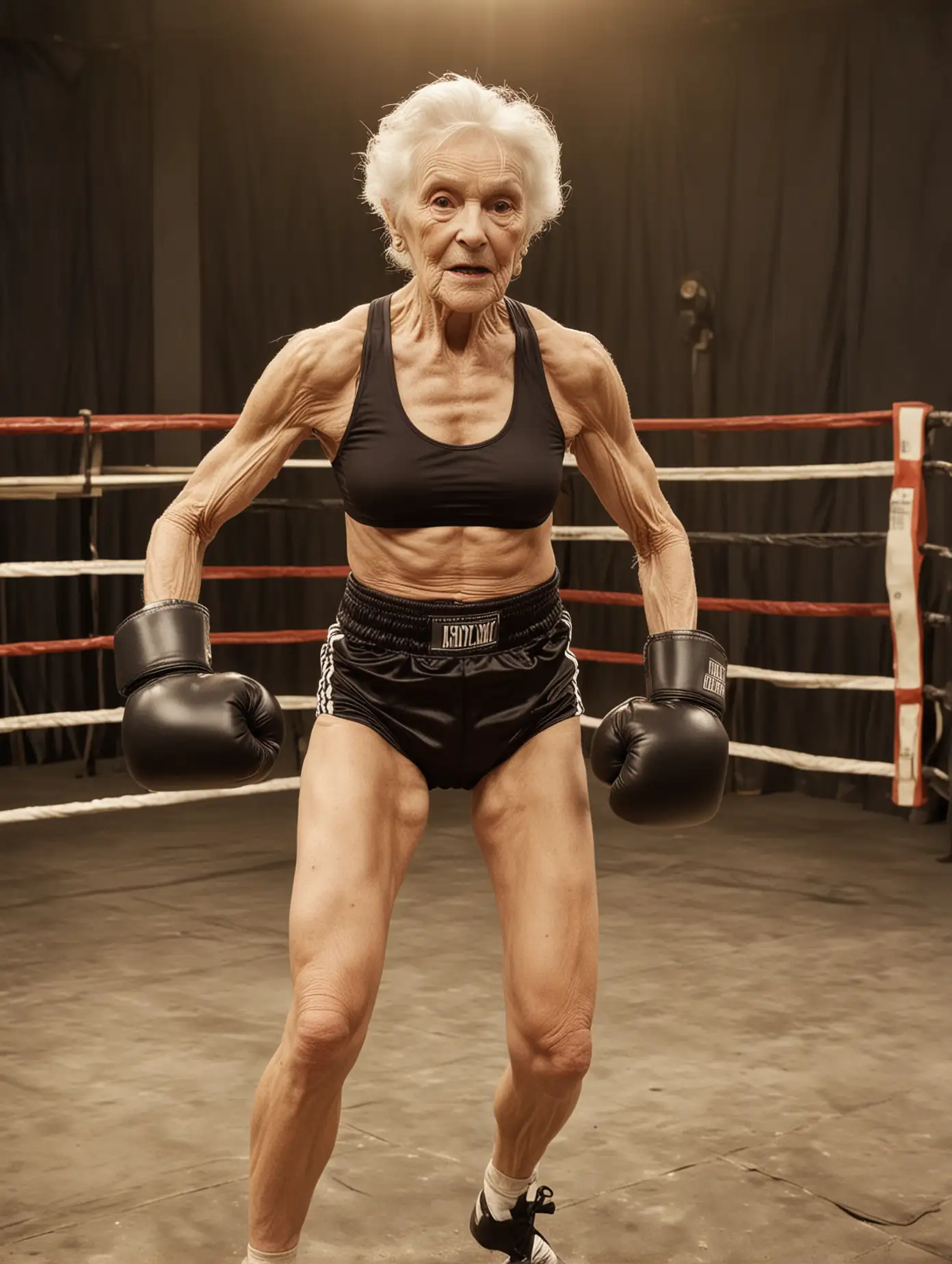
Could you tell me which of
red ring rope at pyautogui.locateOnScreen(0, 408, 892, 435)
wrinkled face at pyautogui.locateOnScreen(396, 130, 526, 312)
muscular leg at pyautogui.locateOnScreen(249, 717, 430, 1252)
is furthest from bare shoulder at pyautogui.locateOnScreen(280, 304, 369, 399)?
red ring rope at pyautogui.locateOnScreen(0, 408, 892, 435)

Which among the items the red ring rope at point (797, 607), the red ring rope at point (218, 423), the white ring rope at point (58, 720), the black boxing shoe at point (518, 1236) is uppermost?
the red ring rope at point (218, 423)

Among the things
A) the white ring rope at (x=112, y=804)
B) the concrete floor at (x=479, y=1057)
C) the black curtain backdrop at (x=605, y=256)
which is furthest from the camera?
the black curtain backdrop at (x=605, y=256)

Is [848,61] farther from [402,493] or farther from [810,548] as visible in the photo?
[402,493]

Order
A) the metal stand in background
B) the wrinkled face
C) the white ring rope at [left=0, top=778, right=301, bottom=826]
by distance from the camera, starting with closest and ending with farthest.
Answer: the wrinkled face
the white ring rope at [left=0, top=778, right=301, bottom=826]
the metal stand in background

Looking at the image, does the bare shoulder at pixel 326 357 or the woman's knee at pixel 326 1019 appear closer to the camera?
the woman's knee at pixel 326 1019

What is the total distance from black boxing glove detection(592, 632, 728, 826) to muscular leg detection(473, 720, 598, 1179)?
58 millimetres

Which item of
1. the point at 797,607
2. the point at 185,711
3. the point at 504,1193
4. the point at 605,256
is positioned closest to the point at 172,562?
the point at 185,711

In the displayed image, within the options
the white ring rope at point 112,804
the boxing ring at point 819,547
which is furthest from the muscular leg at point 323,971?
the boxing ring at point 819,547

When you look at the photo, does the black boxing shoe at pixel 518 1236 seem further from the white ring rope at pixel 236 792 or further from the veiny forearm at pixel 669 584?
the white ring rope at pixel 236 792

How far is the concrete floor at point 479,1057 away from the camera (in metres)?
2.31

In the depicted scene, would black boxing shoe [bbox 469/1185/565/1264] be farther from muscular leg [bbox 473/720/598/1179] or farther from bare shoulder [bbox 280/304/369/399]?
bare shoulder [bbox 280/304/369/399]

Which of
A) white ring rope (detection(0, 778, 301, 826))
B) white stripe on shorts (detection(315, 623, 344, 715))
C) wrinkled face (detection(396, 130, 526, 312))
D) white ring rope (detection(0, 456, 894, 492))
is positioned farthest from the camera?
white ring rope (detection(0, 456, 894, 492))

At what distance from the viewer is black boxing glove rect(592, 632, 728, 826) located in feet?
6.50

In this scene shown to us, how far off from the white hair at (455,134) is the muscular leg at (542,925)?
0.69 m
